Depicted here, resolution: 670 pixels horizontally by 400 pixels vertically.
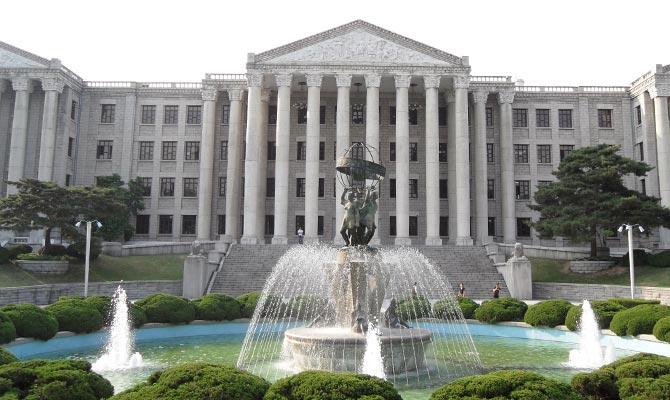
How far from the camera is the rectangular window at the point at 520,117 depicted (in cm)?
5291

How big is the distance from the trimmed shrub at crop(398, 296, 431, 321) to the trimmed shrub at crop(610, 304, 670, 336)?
6791mm

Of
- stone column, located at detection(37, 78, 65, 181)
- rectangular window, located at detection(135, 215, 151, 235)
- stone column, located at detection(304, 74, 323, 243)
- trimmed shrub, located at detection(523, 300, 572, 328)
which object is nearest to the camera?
trimmed shrub, located at detection(523, 300, 572, 328)

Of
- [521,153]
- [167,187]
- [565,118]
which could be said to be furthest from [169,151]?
[565,118]

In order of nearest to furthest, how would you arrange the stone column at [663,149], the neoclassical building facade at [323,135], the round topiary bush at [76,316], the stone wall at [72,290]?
the round topiary bush at [76,316]
the stone wall at [72,290]
the neoclassical building facade at [323,135]
the stone column at [663,149]

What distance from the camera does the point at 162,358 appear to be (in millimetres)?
16219

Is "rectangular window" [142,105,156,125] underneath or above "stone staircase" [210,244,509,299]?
above

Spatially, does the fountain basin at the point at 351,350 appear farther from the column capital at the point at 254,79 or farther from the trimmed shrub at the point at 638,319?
the column capital at the point at 254,79

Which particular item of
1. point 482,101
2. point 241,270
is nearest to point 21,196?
point 241,270

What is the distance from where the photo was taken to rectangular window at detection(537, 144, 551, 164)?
52.8 meters

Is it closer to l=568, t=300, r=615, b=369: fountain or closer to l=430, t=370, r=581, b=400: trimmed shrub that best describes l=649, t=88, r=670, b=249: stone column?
l=568, t=300, r=615, b=369: fountain

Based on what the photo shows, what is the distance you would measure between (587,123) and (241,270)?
120ft

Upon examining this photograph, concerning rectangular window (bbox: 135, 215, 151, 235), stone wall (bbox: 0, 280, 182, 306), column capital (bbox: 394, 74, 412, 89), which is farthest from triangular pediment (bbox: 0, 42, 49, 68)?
column capital (bbox: 394, 74, 412, 89)

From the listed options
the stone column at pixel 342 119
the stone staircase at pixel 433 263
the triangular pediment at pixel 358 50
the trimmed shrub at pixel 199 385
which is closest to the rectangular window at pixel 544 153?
the triangular pediment at pixel 358 50

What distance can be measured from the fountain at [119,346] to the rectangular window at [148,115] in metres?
36.8
